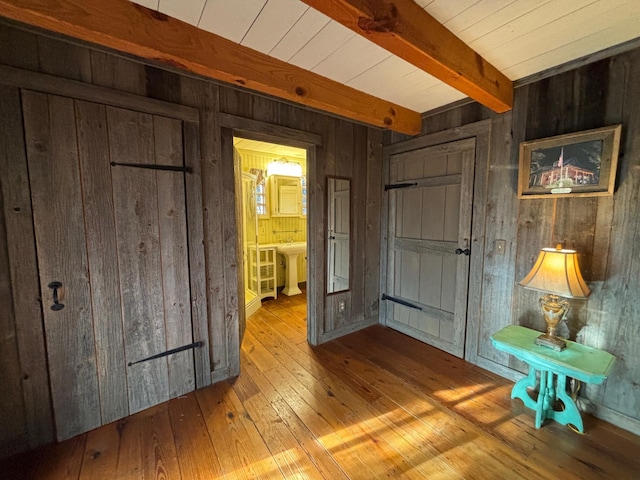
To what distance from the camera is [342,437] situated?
1.60m

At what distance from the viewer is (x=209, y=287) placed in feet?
6.75

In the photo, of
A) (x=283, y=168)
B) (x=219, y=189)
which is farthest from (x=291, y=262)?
(x=219, y=189)

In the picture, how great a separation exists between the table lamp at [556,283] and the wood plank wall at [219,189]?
164 centimetres

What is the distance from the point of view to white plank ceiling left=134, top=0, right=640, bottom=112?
1.29 m

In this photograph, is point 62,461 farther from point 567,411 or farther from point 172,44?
point 567,411

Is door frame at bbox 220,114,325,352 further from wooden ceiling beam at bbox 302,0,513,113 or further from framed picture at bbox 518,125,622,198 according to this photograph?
framed picture at bbox 518,125,622,198

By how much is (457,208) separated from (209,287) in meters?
2.35

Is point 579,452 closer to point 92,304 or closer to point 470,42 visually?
point 470,42

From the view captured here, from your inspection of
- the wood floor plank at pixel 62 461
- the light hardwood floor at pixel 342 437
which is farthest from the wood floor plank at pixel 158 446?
the wood floor plank at pixel 62 461

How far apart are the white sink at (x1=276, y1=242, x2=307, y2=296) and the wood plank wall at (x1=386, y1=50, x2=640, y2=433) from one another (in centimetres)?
272

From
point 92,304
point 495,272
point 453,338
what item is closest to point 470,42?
point 495,272

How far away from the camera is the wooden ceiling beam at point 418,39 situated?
110 centimetres

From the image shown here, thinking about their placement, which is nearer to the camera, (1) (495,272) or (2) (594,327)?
(2) (594,327)

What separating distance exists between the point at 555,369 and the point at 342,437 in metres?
1.38
